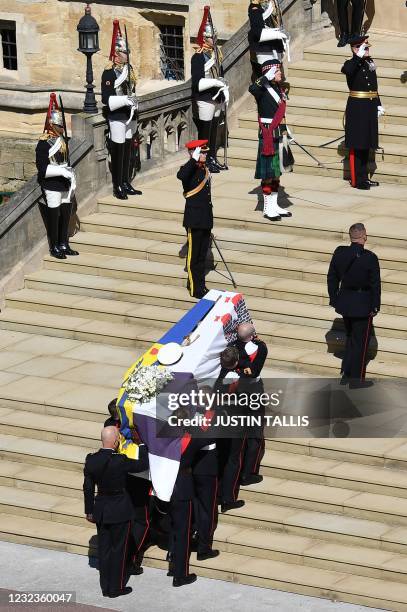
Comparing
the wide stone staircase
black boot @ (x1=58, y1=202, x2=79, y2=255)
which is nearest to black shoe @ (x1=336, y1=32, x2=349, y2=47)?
the wide stone staircase

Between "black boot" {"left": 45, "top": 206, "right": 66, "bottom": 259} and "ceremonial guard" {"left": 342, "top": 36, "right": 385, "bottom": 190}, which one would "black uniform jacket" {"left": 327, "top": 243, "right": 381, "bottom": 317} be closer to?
"ceremonial guard" {"left": 342, "top": 36, "right": 385, "bottom": 190}

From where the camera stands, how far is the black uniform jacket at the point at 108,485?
61.1ft

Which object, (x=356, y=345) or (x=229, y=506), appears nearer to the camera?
(x=229, y=506)

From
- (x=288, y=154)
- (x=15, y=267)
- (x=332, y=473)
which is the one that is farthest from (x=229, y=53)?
(x=332, y=473)

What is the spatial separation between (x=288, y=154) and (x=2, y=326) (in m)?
4.17

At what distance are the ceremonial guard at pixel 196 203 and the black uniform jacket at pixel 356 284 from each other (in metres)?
2.46

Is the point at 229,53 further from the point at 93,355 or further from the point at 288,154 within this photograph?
the point at 93,355

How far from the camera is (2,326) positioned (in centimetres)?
2416

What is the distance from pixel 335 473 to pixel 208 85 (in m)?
7.93

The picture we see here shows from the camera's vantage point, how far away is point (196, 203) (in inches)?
911

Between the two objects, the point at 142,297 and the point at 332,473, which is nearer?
the point at 332,473

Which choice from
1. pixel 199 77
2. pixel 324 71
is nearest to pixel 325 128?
pixel 324 71

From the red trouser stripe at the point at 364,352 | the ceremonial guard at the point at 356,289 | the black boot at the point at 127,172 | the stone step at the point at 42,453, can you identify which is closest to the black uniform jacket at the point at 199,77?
the black boot at the point at 127,172

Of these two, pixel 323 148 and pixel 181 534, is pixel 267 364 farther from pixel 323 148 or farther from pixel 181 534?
pixel 323 148
